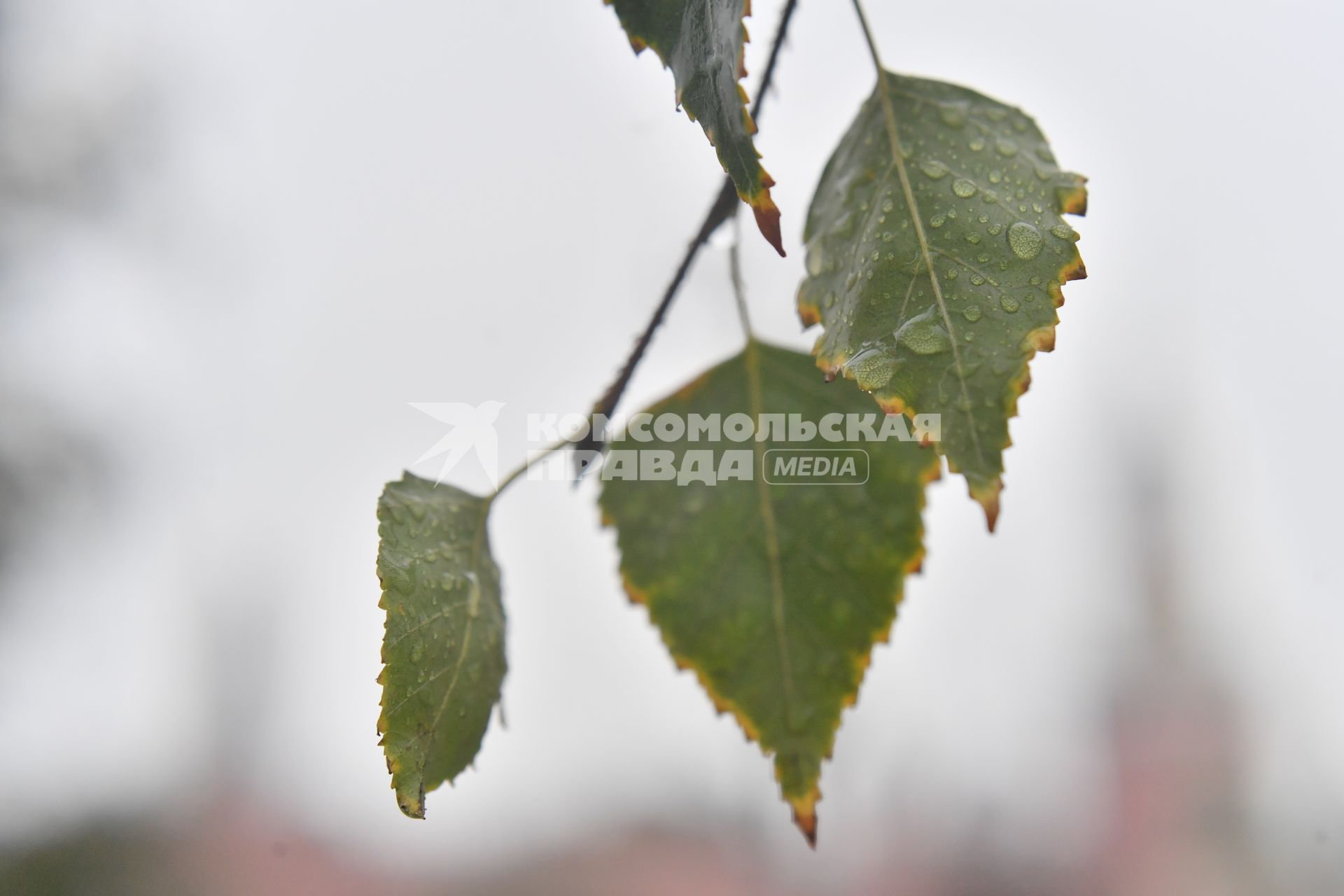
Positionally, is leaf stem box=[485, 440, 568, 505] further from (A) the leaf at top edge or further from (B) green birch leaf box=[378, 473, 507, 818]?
(A) the leaf at top edge

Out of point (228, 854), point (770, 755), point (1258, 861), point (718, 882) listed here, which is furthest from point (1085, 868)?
point (770, 755)

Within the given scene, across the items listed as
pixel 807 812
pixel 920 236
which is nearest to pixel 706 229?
pixel 920 236

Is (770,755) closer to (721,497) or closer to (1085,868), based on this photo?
(721,497)

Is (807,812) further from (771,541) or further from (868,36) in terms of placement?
(868,36)

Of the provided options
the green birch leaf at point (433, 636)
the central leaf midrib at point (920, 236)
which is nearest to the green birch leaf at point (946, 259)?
the central leaf midrib at point (920, 236)

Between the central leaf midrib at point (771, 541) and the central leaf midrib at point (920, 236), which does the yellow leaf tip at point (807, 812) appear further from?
the central leaf midrib at point (920, 236)
